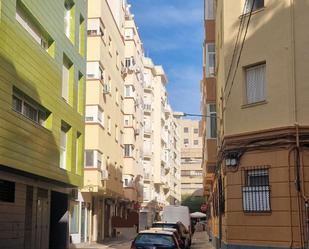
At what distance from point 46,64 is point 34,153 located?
401 cm

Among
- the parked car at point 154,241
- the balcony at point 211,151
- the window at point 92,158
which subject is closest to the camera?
the parked car at point 154,241

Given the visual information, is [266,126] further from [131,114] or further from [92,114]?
[131,114]

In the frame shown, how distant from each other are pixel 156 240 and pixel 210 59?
1340cm

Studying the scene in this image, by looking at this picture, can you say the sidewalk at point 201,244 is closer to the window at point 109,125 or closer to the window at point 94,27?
the window at point 109,125

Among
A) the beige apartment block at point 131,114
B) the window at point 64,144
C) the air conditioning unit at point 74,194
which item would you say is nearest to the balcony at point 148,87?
the beige apartment block at point 131,114

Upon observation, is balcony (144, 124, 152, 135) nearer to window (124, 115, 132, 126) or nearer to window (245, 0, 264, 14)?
window (124, 115, 132, 126)

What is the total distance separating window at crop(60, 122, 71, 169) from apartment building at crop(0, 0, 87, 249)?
0.16 feet

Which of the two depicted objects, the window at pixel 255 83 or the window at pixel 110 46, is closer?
the window at pixel 255 83

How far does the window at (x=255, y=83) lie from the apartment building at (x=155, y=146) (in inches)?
1931

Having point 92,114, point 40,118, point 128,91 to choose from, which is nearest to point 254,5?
point 40,118

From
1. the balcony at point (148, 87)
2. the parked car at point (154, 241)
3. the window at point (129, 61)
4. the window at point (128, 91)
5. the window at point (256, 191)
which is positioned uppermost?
the balcony at point (148, 87)

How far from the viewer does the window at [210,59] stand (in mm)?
28286

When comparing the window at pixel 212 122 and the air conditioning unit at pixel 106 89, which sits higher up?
the air conditioning unit at pixel 106 89

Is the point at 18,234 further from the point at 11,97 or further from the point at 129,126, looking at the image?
the point at 129,126
